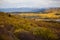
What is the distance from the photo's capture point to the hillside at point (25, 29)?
3330 mm

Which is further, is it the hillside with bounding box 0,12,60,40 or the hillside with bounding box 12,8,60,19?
the hillside with bounding box 12,8,60,19

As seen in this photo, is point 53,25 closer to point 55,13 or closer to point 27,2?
point 55,13

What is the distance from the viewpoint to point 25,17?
3.54 meters

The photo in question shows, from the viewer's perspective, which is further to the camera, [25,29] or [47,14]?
[47,14]

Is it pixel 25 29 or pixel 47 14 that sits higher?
pixel 47 14

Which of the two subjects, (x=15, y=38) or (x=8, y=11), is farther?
(x=8, y=11)

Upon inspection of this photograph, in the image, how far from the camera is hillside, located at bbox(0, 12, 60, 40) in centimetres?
333

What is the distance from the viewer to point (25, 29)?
3412 millimetres

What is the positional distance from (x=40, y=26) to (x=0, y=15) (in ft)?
3.39

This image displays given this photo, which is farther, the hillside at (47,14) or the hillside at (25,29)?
the hillside at (47,14)

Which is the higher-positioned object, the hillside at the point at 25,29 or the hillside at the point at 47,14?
the hillside at the point at 47,14

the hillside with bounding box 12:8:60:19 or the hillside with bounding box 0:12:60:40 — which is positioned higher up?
the hillside with bounding box 12:8:60:19

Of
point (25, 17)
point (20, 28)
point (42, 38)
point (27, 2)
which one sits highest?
point (27, 2)

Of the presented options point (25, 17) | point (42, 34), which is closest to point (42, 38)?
point (42, 34)
